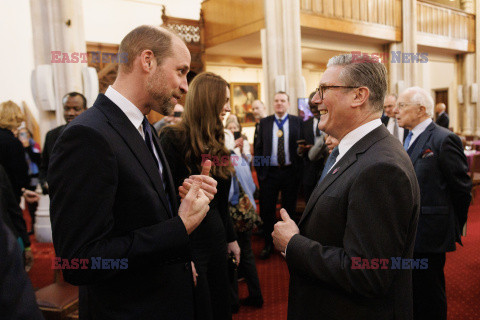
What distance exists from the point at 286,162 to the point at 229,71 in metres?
9.05

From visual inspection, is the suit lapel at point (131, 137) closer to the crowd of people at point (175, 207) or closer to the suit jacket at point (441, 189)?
the crowd of people at point (175, 207)

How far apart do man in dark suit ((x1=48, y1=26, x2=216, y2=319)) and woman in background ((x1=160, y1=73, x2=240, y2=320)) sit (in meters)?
0.62

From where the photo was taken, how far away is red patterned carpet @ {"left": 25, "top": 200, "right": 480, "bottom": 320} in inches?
121

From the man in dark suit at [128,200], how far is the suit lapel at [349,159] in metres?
0.42

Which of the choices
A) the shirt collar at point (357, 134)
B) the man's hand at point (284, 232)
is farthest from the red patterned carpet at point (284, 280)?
the shirt collar at point (357, 134)

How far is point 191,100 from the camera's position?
2.15m

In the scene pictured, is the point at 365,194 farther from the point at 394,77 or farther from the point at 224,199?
the point at 394,77

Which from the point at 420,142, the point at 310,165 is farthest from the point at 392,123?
the point at 420,142

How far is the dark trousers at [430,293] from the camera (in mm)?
2484

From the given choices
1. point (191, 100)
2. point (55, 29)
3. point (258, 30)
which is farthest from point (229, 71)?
point (191, 100)

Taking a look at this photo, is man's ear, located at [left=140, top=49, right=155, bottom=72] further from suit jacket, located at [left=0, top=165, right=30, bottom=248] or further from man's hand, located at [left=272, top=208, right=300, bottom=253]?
suit jacket, located at [left=0, top=165, right=30, bottom=248]

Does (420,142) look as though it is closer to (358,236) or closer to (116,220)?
(358,236)

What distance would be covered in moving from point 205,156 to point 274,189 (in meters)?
2.62

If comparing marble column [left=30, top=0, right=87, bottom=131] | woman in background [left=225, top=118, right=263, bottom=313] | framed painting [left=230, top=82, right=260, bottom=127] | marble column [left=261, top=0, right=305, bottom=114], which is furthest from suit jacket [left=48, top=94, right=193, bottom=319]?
framed painting [left=230, top=82, right=260, bottom=127]
